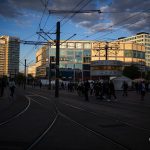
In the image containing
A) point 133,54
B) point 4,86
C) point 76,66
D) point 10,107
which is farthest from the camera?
point 133,54

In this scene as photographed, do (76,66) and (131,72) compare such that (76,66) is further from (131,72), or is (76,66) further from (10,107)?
(10,107)

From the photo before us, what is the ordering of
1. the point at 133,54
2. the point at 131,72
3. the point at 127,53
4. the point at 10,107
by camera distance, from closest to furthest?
the point at 10,107
the point at 131,72
the point at 127,53
the point at 133,54

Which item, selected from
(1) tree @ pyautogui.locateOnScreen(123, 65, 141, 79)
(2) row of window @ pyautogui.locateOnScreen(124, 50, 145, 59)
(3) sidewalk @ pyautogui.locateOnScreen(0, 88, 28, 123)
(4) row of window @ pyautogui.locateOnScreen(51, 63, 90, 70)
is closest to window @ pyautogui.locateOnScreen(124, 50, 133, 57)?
(2) row of window @ pyautogui.locateOnScreen(124, 50, 145, 59)

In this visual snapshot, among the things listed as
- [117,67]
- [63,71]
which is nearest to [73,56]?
[63,71]

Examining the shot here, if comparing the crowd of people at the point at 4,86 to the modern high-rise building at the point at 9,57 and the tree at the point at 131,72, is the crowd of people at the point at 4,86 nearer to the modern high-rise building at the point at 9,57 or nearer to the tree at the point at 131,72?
the modern high-rise building at the point at 9,57

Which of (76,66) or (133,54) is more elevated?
(133,54)

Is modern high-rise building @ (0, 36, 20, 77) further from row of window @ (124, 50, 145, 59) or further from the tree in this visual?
row of window @ (124, 50, 145, 59)

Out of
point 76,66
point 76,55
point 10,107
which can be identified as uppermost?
point 76,55

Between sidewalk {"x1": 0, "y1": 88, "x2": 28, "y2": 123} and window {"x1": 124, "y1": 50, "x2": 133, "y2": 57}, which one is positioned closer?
sidewalk {"x1": 0, "y1": 88, "x2": 28, "y2": 123}

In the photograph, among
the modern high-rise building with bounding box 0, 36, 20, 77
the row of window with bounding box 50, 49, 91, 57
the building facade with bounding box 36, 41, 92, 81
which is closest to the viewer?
the modern high-rise building with bounding box 0, 36, 20, 77

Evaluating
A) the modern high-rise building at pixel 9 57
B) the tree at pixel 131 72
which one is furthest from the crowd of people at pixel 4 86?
the tree at pixel 131 72

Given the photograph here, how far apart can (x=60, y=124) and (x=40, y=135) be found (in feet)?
9.62

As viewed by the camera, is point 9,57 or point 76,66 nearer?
point 76,66

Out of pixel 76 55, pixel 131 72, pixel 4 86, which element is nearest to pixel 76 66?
pixel 76 55
